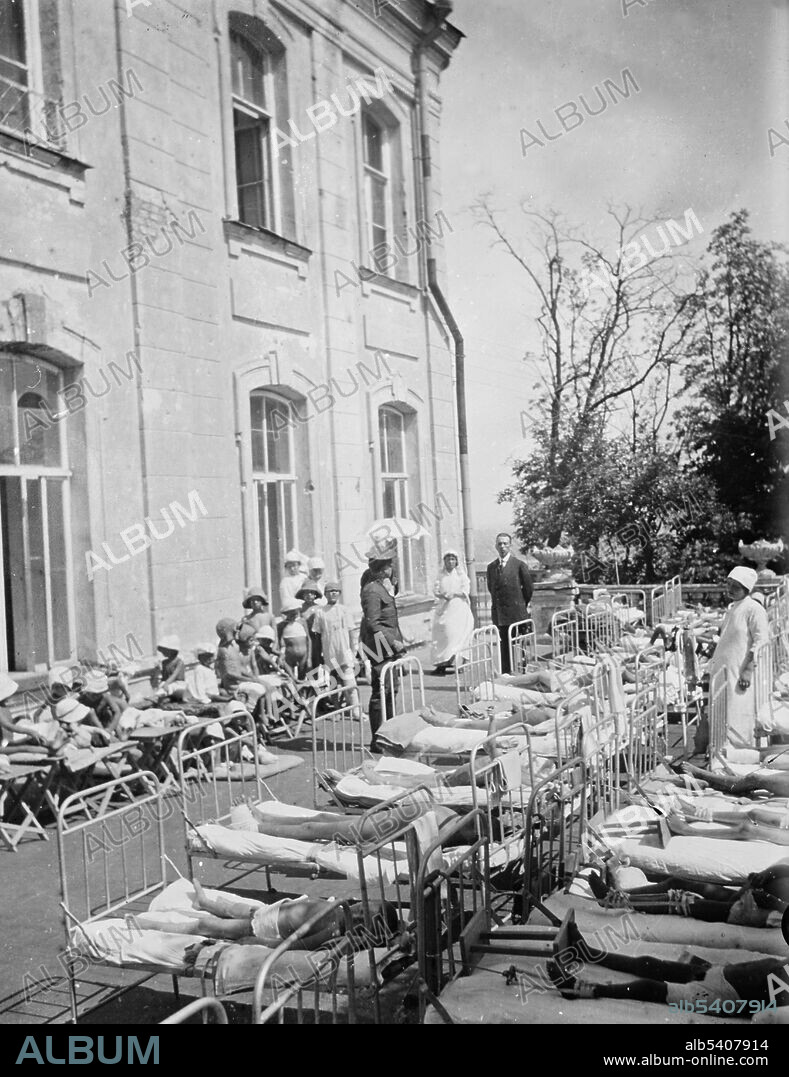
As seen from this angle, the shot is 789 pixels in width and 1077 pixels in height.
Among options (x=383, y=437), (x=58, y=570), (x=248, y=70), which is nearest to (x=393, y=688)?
(x=58, y=570)

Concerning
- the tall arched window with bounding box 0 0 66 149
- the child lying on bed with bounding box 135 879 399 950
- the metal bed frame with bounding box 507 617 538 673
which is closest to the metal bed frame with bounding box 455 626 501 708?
the metal bed frame with bounding box 507 617 538 673

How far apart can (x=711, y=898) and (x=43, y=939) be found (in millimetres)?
3149

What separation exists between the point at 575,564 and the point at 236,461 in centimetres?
447

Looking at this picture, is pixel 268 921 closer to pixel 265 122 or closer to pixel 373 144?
pixel 265 122

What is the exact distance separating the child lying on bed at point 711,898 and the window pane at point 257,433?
7.40 m

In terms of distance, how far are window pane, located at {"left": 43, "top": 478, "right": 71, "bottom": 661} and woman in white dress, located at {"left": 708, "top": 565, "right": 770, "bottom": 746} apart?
531 cm

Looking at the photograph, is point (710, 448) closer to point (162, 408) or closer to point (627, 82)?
point (627, 82)

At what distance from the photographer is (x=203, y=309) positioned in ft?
31.8

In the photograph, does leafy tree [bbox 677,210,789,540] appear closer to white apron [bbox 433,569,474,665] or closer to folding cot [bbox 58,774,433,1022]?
white apron [bbox 433,569,474,665]

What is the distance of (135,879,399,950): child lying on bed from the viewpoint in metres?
3.83

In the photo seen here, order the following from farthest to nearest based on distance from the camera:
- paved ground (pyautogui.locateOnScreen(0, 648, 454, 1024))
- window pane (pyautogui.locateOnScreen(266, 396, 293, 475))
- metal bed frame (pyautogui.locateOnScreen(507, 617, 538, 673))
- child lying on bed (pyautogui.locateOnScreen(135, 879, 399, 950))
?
window pane (pyautogui.locateOnScreen(266, 396, 293, 475)) < metal bed frame (pyautogui.locateOnScreen(507, 617, 538, 673)) < paved ground (pyautogui.locateOnScreen(0, 648, 454, 1024)) < child lying on bed (pyautogui.locateOnScreen(135, 879, 399, 950))

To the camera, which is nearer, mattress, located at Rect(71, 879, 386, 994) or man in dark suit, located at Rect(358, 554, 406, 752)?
mattress, located at Rect(71, 879, 386, 994)

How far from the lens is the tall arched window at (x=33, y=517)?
7840 mm

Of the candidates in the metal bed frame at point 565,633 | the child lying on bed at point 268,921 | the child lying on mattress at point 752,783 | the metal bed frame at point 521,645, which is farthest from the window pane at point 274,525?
the child lying on bed at point 268,921
